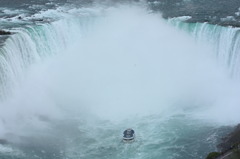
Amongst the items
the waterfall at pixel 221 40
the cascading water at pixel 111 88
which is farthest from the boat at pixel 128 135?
the waterfall at pixel 221 40

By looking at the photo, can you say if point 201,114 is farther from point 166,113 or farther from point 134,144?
point 134,144

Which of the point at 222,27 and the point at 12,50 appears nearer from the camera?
the point at 12,50

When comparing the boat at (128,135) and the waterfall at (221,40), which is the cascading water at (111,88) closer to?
the waterfall at (221,40)

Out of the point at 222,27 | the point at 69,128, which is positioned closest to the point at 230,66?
the point at 222,27

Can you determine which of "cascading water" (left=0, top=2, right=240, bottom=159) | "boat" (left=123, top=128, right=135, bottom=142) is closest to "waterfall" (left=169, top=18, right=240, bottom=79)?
"cascading water" (left=0, top=2, right=240, bottom=159)

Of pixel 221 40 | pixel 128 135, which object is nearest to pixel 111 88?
pixel 128 135

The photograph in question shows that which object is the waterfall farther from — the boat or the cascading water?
the boat

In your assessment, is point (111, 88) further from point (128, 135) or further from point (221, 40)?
point (221, 40)

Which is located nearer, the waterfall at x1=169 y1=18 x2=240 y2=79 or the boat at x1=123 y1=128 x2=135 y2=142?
the boat at x1=123 y1=128 x2=135 y2=142
